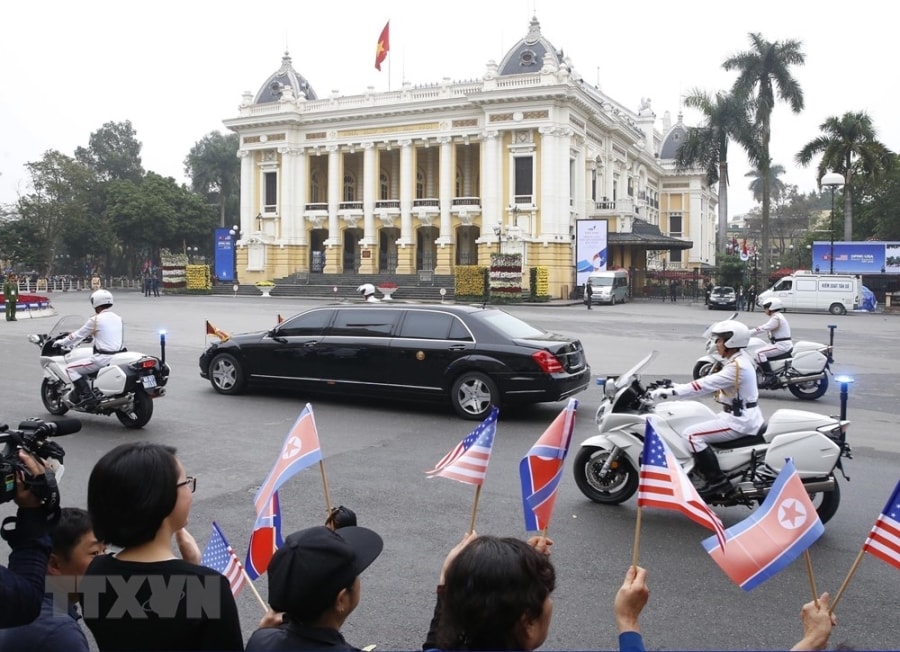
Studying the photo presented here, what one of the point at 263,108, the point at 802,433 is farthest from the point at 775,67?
the point at 802,433

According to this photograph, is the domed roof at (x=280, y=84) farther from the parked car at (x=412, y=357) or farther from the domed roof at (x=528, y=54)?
the parked car at (x=412, y=357)

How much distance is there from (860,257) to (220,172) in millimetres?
59542

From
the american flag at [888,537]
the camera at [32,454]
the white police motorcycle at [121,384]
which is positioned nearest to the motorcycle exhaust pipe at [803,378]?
the white police motorcycle at [121,384]

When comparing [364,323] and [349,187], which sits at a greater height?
[349,187]

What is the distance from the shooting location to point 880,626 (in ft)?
14.8

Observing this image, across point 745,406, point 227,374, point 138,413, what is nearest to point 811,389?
point 745,406

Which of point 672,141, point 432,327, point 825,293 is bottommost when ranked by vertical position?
point 432,327

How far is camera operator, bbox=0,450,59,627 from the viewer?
7.99 ft

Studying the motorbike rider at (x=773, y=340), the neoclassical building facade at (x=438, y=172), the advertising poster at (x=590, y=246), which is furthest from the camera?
the neoclassical building facade at (x=438, y=172)

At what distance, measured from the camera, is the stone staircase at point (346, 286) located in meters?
49.2

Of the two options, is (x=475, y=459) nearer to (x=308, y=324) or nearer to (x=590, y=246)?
(x=308, y=324)

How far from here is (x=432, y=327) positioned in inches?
441

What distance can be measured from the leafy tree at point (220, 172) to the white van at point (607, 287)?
46657 millimetres

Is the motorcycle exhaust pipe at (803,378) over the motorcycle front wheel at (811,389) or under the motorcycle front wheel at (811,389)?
over
